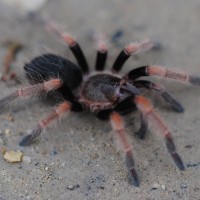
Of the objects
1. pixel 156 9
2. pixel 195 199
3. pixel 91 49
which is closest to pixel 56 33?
pixel 91 49

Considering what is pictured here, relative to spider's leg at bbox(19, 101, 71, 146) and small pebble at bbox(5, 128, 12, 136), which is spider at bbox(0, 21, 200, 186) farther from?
small pebble at bbox(5, 128, 12, 136)

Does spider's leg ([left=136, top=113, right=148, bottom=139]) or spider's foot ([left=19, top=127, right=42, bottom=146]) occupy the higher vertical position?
spider's foot ([left=19, top=127, right=42, bottom=146])

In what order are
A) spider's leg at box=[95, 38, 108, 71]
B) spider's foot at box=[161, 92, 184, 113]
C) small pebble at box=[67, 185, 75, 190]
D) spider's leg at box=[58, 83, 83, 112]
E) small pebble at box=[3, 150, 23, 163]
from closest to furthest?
small pebble at box=[67, 185, 75, 190], small pebble at box=[3, 150, 23, 163], spider's leg at box=[58, 83, 83, 112], spider's foot at box=[161, 92, 184, 113], spider's leg at box=[95, 38, 108, 71]

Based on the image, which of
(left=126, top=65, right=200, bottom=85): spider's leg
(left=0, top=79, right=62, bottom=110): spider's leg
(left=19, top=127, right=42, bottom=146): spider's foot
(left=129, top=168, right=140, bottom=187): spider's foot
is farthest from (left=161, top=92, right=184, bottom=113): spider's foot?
(left=19, top=127, right=42, bottom=146): spider's foot

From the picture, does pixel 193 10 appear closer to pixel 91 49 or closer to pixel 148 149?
pixel 91 49

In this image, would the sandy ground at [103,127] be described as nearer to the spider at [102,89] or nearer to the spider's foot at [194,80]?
the spider at [102,89]

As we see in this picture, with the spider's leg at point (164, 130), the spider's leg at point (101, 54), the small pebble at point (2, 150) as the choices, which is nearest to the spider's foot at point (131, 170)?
the spider's leg at point (164, 130)
